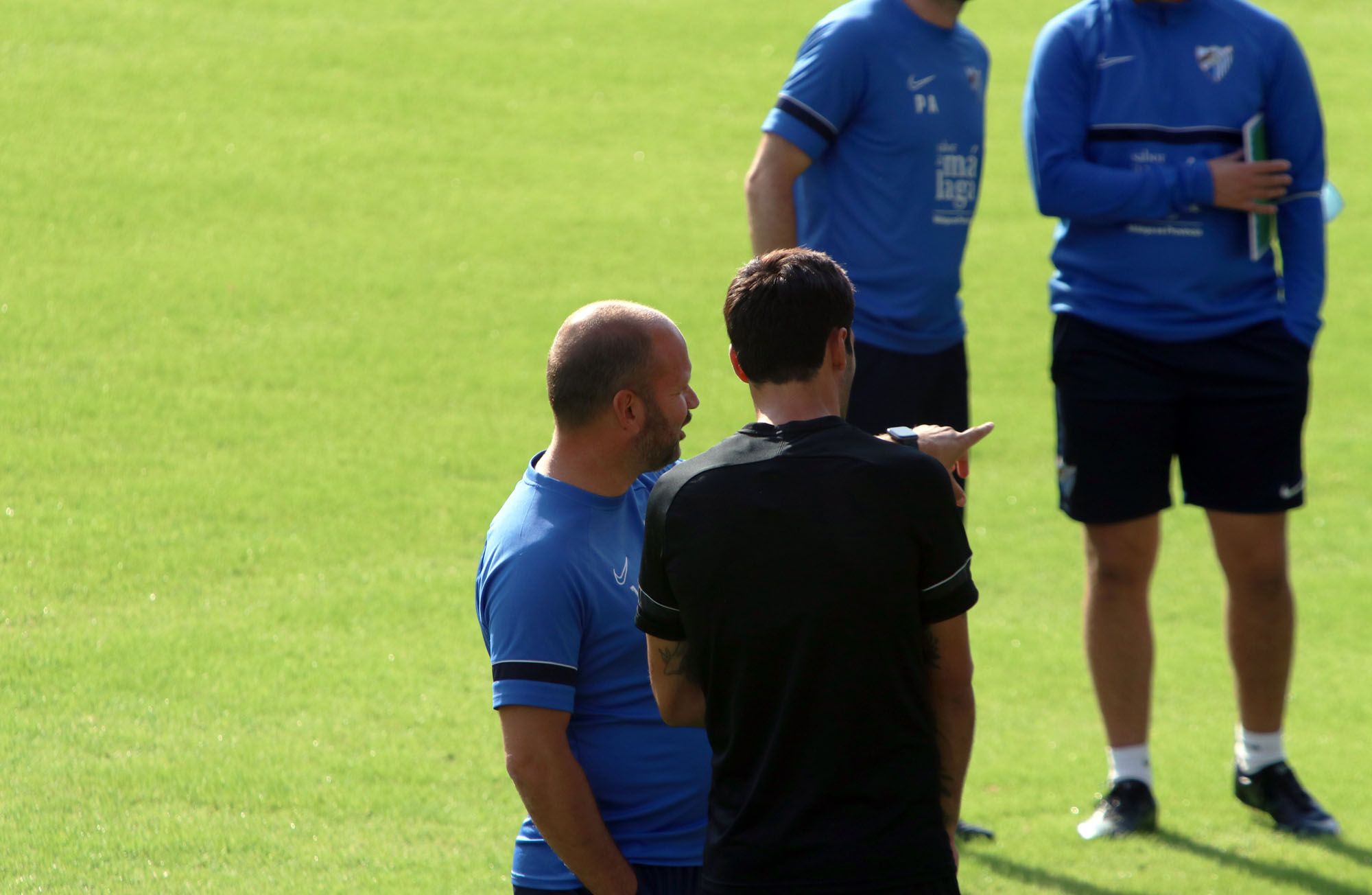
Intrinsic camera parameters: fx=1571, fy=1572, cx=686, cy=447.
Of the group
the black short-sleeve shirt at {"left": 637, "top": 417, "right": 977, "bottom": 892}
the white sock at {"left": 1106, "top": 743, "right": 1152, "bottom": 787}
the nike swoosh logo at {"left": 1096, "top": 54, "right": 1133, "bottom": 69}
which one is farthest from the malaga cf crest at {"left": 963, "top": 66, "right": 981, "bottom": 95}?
the black short-sleeve shirt at {"left": 637, "top": 417, "right": 977, "bottom": 892}

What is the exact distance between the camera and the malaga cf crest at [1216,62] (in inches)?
167

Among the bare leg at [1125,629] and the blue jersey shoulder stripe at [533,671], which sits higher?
the blue jersey shoulder stripe at [533,671]

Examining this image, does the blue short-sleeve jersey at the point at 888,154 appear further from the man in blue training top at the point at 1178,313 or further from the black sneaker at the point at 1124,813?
the black sneaker at the point at 1124,813

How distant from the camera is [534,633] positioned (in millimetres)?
2387

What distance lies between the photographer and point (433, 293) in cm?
823

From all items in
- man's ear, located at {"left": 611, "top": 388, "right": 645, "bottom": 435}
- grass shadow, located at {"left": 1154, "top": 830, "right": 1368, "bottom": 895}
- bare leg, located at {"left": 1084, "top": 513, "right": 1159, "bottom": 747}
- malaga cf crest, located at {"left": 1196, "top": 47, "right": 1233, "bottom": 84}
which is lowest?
grass shadow, located at {"left": 1154, "top": 830, "right": 1368, "bottom": 895}

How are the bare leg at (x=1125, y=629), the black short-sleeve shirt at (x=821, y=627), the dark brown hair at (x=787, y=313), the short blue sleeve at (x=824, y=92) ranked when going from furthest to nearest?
1. the bare leg at (x=1125, y=629)
2. the short blue sleeve at (x=824, y=92)
3. the dark brown hair at (x=787, y=313)
4. the black short-sleeve shirt at (x=821, y=627)

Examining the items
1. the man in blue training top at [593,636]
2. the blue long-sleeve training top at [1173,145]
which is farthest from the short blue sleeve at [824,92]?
the man in blue training top at [593,636]

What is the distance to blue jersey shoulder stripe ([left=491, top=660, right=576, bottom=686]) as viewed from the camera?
2379 millimetres

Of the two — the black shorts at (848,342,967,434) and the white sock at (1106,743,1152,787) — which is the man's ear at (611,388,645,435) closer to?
the black shorts at (848,342,967,434)

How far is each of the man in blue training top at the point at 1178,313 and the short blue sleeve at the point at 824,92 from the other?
57 cm

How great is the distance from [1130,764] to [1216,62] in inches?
75.7

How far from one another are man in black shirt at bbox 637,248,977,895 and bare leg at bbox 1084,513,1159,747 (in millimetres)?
2200

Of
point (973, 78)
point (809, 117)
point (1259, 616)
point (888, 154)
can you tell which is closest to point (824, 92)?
point (809, 117)
